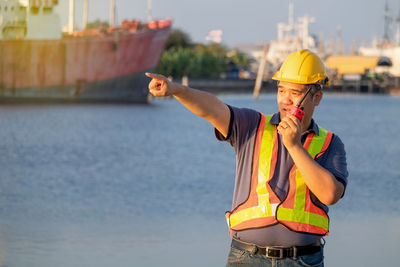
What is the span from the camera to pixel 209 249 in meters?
8.05

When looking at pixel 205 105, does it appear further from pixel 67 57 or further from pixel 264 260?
pixel 67 57

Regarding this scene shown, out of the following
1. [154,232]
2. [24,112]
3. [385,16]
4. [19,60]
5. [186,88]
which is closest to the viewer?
[186,88]

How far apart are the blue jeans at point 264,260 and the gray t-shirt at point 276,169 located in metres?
0.05

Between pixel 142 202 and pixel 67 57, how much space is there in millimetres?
48124

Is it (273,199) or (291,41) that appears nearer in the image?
(273,199)

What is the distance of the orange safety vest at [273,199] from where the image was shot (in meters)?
2.99

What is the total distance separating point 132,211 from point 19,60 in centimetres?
4863

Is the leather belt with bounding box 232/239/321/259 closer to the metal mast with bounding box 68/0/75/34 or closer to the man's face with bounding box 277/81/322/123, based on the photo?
the man's face with bounding box 277/81/322/123

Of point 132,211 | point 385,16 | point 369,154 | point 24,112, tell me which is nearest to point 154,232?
point 132,211

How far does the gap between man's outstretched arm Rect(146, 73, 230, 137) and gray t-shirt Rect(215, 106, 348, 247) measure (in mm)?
41

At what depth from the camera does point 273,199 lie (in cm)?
299

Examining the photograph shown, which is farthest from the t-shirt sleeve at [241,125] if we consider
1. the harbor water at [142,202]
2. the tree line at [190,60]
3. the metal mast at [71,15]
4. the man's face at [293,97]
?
the tree line at [190,60]

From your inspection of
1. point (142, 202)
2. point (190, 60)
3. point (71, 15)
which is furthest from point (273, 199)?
point (190, 60)

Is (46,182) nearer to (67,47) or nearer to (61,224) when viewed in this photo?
(61,224)
